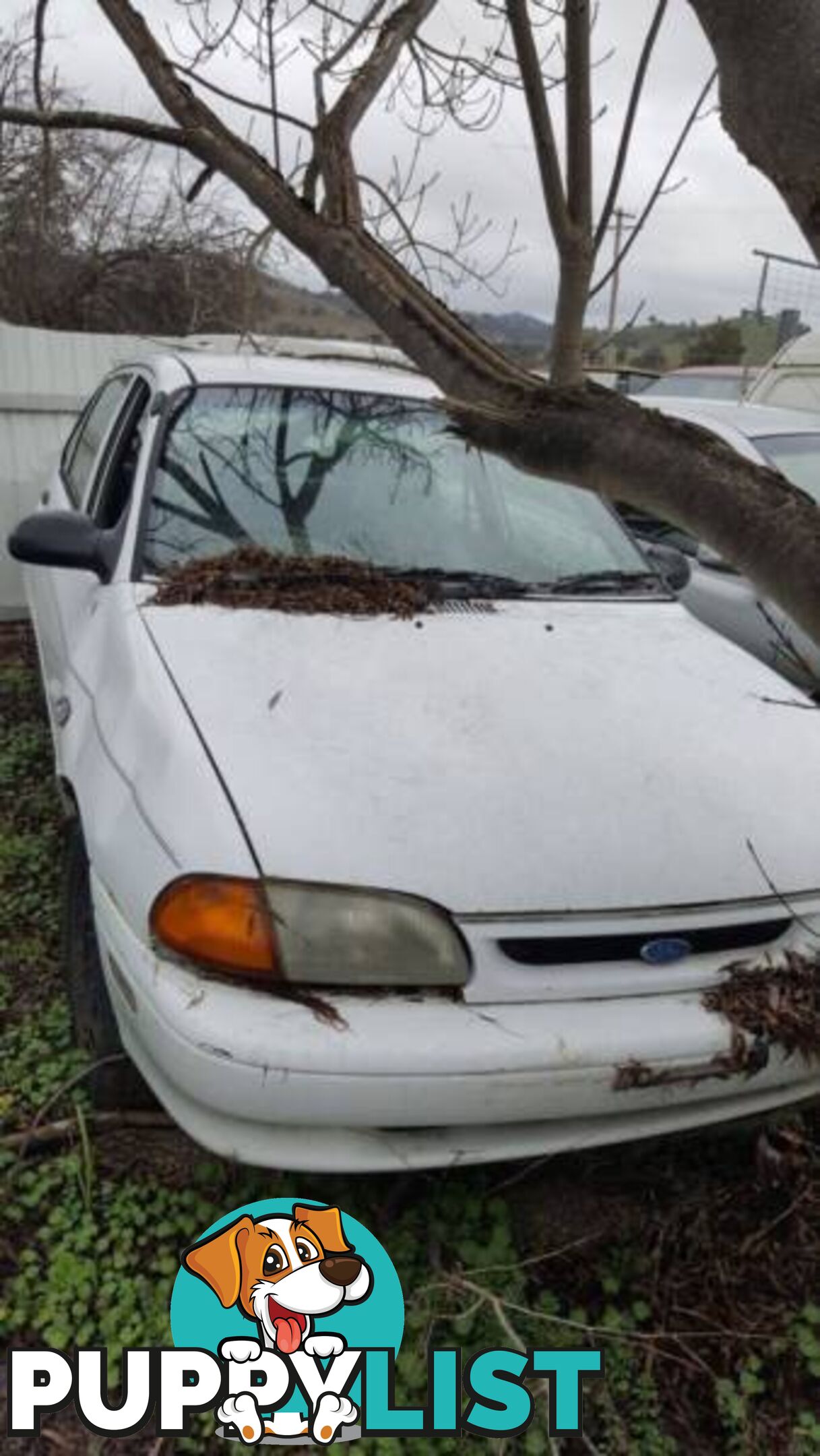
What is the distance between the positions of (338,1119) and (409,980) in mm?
255

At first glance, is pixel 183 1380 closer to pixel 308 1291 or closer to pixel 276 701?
pixel 308 1291

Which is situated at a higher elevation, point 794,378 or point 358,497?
point 794,378

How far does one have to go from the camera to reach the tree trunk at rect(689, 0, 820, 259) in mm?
1348

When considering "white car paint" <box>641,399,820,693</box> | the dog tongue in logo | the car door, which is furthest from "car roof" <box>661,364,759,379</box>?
the dog tongue in logo

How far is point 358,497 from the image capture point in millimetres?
3109

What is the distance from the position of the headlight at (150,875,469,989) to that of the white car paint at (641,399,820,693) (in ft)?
7.45

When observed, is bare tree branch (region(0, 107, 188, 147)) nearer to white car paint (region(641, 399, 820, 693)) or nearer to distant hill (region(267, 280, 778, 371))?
distant hill (region(267, 280, 778, 371))

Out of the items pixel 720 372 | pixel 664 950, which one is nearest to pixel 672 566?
pixel 664 950

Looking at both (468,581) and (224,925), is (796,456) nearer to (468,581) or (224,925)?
(468,581)

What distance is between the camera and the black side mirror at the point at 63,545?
2.77 meters

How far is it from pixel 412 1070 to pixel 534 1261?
21.8 inches

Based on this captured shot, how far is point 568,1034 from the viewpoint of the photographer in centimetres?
188

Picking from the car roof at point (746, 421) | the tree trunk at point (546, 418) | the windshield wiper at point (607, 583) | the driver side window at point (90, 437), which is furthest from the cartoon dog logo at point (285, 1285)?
the car roof at point (746, 421)

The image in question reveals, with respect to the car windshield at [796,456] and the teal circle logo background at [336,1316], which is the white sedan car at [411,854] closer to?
the teal circle logo background at [336,1316]
